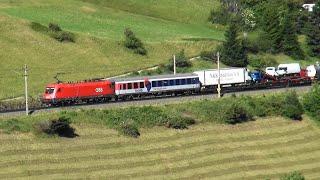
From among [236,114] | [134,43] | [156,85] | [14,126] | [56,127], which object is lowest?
[56,127]

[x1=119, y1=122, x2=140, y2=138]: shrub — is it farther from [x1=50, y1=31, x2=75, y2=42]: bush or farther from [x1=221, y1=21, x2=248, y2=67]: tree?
[x1=221, y1=21, x2=248, y2=67]: tree

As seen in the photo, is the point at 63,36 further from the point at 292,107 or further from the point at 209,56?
the point at 292,107

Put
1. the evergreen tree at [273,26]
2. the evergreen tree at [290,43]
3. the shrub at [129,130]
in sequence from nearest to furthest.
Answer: the shrub at [129,130] → the evergreen tree at [290,43] → the evergreen tree at [273,26]

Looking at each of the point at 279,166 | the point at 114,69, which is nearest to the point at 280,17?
the point at 114,69

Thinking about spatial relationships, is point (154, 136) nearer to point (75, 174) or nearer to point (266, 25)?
point (75, 174)

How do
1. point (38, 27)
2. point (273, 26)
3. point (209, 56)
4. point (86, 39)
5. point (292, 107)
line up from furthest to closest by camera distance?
point (273, 26) → point (209, 56) → point (38, 27) → point (86, 39) → point (292, 107)

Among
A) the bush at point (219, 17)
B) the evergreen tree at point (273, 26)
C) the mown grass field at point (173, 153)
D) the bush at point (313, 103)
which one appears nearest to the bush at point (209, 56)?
the evergreen tree at point (273, 26)

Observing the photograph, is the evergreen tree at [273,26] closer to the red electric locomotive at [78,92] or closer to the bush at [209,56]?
the bush at [209,56]

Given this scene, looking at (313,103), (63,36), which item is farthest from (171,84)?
(63,36)
